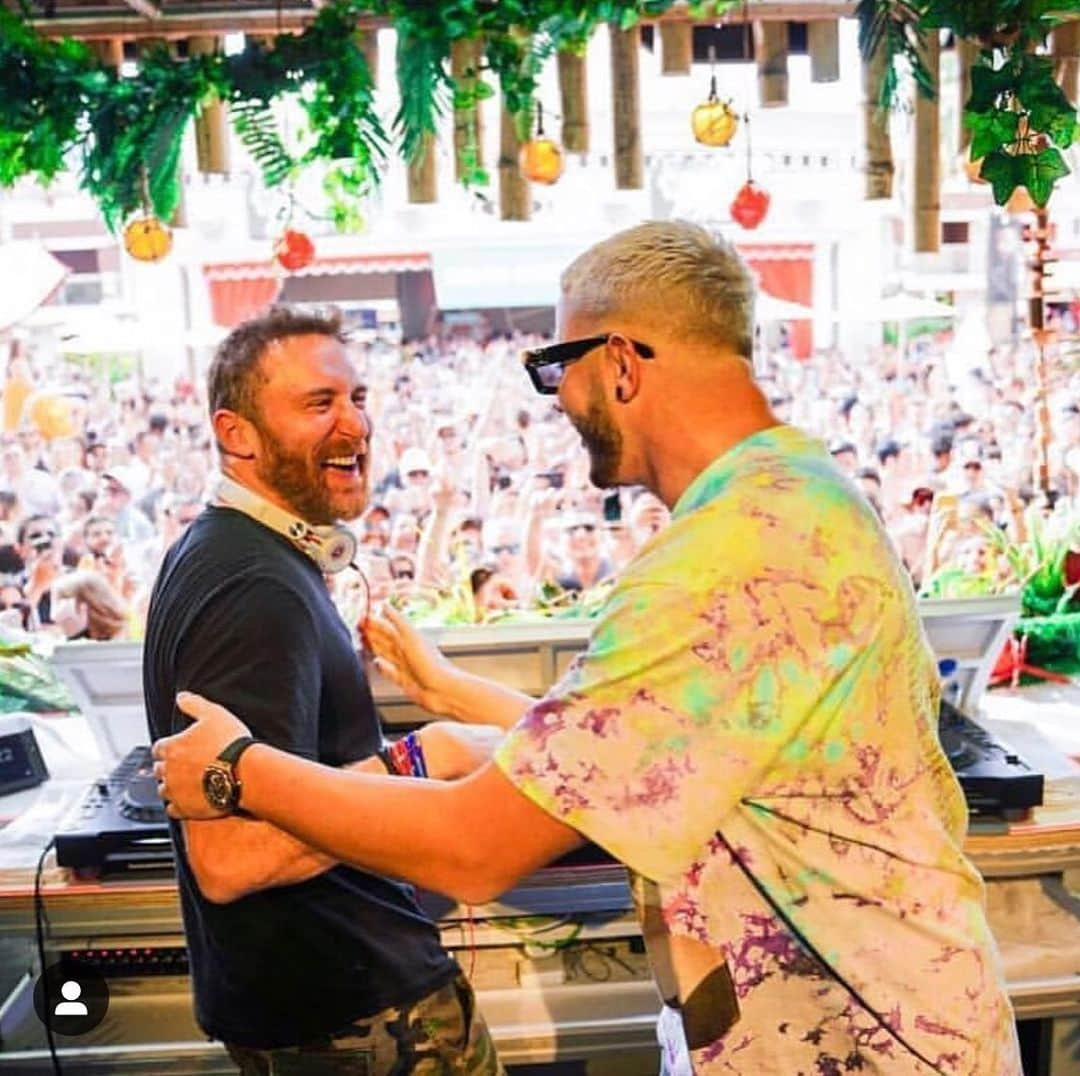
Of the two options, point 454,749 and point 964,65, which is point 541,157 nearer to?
point 964,65

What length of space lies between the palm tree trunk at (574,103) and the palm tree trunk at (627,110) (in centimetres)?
7

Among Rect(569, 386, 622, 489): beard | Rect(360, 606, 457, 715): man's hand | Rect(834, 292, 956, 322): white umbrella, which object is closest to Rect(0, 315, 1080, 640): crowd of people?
Rect(569, 386, 622, 489): beard

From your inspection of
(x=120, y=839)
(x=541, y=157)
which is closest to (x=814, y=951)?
(x=120, y=839)

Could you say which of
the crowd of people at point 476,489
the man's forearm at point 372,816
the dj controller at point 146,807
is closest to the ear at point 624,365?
the crowd of people at point 476,489

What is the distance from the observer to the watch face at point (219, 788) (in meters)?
1.11

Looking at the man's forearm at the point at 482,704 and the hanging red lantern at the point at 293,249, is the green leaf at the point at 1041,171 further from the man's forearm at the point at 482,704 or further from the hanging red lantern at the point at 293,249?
the hanging red lantern at the point at 293,249

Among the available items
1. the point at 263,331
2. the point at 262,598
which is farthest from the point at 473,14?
the point at 262,598

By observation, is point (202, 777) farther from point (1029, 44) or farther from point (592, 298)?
point (1029, 44)

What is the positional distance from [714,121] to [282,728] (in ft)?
7.37

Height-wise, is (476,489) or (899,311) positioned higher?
(899,311)

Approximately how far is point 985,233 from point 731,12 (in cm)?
1764

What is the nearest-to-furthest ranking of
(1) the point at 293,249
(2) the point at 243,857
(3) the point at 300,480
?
(2) the point at 243,857 < (3) the point at 300,480 < (1) the point at 293,249

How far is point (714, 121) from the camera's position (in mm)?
3141

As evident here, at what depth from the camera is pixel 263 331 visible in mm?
1530
